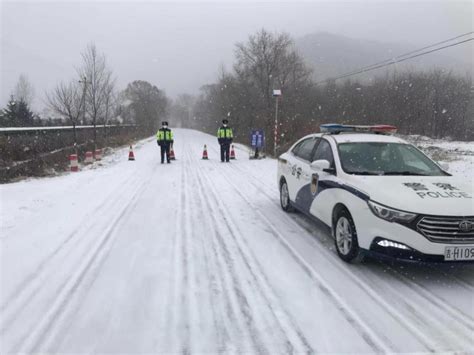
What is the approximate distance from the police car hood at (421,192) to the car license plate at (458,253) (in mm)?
362

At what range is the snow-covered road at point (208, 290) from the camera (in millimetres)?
3148

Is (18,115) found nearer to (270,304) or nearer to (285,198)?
(285,198)

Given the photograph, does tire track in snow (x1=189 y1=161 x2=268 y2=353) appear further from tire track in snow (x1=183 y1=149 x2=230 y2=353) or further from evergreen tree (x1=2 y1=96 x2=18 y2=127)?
evergreen tree (x1=2 y1=96 x2=18 y2=127)

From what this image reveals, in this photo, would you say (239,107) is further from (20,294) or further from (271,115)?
(20,294)

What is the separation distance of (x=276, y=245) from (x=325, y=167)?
4.48ft

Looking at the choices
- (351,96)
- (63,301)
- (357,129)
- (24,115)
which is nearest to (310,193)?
(357,129)

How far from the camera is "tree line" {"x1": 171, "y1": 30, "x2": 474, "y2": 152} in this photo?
5010 centimetres

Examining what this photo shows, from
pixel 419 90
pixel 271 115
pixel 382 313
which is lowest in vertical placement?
pixel 382 313

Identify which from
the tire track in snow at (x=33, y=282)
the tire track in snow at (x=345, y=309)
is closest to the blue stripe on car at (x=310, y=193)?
the tire track in snow at (x=345, y=309)

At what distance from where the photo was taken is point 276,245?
5602 mm

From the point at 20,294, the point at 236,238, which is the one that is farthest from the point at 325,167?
the point at 20,294

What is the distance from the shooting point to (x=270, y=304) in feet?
12.3

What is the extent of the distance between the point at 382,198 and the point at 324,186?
1.31m

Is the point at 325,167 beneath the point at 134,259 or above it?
above
